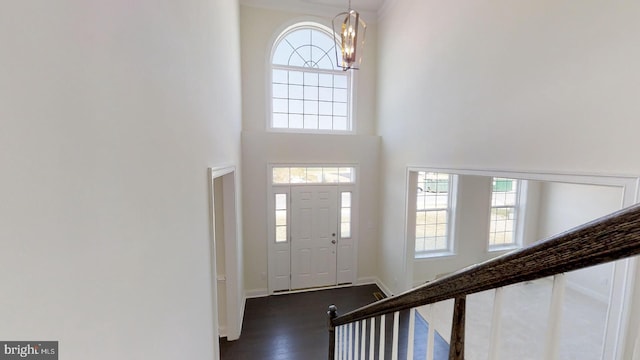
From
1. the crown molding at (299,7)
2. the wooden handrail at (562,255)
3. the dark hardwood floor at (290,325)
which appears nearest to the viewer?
the wooden handrail at (562,255)

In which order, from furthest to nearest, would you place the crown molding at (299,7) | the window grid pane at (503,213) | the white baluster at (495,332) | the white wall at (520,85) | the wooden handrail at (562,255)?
the window grid pane at (503,213) < the crown molding at (299,7) < the white wall at (520,85) < the white baluster at (495,332) < the wooden handrail at (562,255)

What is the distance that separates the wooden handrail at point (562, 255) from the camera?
36cm

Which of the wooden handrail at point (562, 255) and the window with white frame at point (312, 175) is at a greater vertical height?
the wooden handrail at point (562, 255)

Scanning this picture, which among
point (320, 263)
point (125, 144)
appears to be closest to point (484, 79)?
point (125, 144)

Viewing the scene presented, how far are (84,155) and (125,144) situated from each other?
199 millimetres

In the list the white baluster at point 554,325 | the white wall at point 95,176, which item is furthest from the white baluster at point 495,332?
the white wall at point 95,176

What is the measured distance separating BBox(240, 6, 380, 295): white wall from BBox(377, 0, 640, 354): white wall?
3.01ft

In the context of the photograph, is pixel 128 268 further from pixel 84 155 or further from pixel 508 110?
pixel 508 110

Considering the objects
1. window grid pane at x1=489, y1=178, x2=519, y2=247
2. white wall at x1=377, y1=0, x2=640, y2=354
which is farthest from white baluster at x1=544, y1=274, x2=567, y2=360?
window grid pane at x1=489, y1=178, x2=519, y2=247

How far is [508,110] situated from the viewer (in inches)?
90.9

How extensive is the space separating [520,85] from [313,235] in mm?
3808

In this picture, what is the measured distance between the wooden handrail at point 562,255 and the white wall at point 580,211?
17.2 ft

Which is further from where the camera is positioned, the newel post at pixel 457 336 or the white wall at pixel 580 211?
the white wall at pixel 580 211

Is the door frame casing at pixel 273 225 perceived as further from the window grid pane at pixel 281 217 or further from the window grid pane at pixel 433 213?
the window grid pane at pixel 433 213
